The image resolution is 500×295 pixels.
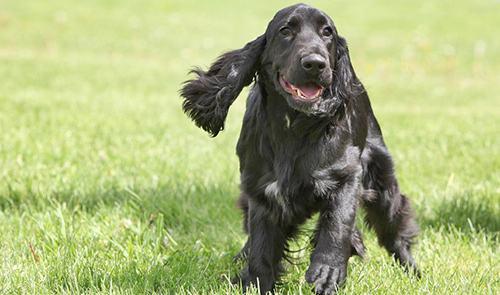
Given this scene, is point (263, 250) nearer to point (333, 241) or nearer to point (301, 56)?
point (333, 241)

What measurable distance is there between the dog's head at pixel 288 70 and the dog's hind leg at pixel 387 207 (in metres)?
0.55

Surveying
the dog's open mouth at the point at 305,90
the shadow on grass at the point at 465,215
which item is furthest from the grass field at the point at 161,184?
the dog's open mouth at the point at 305,90

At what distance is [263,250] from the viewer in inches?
107

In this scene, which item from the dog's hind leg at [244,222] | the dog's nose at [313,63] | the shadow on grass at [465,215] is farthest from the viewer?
the shadow on grass at [465,215]

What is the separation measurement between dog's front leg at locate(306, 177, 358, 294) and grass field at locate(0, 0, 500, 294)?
0.09 m

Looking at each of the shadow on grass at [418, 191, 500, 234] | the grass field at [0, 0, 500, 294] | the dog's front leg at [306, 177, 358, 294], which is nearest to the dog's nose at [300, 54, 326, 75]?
the dog's front leg at [306, 177, 358, 294]

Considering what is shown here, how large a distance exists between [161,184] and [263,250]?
5.53 feet

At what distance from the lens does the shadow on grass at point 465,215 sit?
3.77 m

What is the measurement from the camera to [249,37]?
729 inches

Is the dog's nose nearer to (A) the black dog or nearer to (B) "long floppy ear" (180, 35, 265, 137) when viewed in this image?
(A) the black dog

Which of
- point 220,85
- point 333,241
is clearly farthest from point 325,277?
point 220,85

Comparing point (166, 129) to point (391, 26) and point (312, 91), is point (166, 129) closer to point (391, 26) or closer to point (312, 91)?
point (312, 91)

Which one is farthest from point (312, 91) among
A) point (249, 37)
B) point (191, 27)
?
point (191, 27)

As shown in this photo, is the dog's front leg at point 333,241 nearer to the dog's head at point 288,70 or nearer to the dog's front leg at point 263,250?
the dog's front leg at point 263,250
